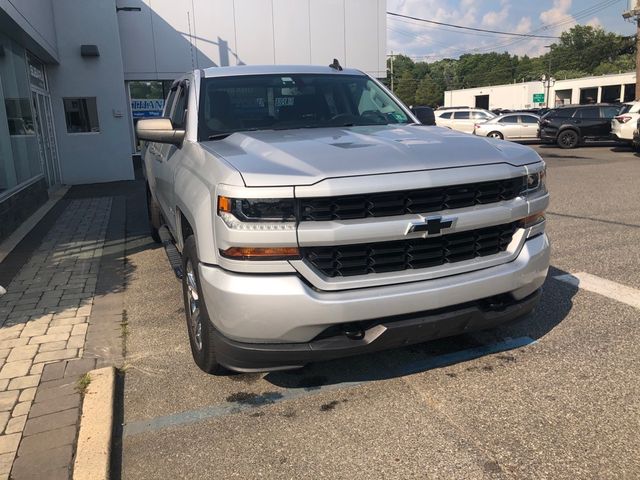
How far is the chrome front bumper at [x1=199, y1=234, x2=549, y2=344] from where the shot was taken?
2770 mm

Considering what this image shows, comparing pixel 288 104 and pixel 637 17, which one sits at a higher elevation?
pixel 637 17

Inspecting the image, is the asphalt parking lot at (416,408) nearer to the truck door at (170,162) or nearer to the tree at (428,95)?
the truck door at (170,162)

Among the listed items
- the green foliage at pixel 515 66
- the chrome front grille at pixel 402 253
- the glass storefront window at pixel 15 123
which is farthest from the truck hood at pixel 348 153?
the green foliage at pixel 515 66

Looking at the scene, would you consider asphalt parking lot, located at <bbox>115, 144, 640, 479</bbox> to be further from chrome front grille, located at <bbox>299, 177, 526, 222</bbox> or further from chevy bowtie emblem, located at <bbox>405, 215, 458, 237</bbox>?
chrome front grille, located at <bbox>299, 177, 526, 222</bbox>

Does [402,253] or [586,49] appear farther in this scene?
[586,49]

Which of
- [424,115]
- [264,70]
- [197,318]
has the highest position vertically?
[264,70]

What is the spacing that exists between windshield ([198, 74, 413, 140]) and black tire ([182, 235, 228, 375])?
3.42 ft

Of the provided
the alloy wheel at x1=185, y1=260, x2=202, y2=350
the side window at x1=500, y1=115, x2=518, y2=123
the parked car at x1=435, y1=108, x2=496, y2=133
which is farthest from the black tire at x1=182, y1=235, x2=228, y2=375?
the parked car at x1=435, y1=108, x2=496, y2=133

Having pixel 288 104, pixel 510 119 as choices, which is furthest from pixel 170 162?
pixel 510 119

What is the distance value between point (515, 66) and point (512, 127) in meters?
112

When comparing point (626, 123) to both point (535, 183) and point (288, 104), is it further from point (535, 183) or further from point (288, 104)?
point (535, 183)

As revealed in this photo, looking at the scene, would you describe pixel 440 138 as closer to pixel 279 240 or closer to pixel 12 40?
pixel 279 240

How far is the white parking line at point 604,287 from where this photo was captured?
469 centimetres

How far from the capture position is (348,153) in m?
3.11
